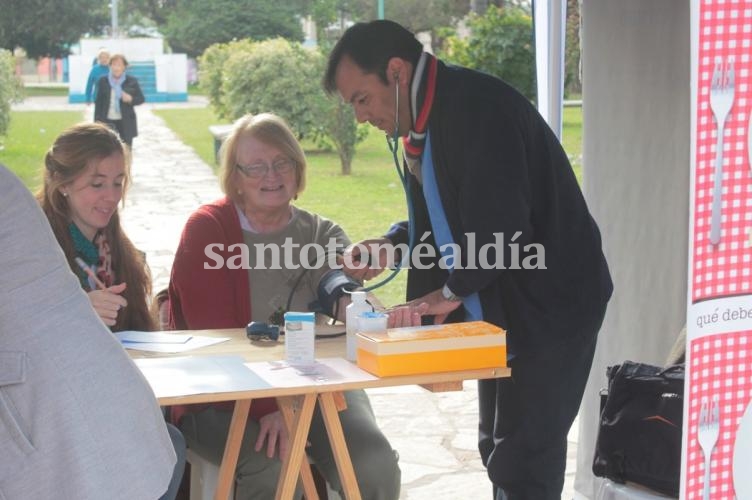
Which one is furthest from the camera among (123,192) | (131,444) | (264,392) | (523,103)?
(123,192)

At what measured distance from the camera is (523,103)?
2752 mm

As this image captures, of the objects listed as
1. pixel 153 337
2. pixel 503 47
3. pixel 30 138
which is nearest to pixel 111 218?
pixel 153 337

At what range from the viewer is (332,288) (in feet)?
10.5

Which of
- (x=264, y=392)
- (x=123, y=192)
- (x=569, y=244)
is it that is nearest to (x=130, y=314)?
(x=123, y=192)

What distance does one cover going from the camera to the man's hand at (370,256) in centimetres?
304

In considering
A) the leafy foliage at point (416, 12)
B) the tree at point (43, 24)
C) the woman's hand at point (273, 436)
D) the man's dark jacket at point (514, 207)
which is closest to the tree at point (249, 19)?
the leafy foliage at point (416, 12)

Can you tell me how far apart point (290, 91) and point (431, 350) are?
12.2m

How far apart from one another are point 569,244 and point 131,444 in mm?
1369

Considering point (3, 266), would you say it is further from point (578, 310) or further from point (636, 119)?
point (636, 119)

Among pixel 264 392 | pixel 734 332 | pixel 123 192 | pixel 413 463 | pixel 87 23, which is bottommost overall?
pixel 413 463

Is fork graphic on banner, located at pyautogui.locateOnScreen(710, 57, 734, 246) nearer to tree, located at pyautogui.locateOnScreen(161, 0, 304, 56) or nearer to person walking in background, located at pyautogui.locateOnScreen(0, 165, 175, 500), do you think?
person walking in background, located at pyautogui.locateOnScreen(0, 165, 175, 500)

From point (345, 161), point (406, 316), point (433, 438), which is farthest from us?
point (345, 161)

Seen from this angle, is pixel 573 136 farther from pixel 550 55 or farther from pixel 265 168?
pixel 265 168

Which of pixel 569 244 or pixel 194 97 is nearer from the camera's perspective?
pixel 569 244
